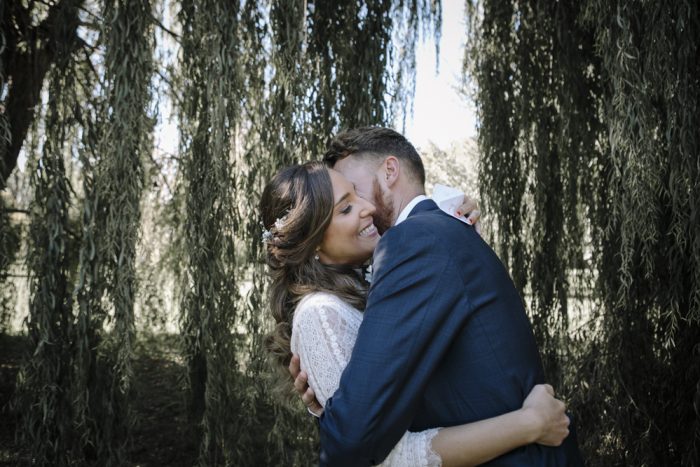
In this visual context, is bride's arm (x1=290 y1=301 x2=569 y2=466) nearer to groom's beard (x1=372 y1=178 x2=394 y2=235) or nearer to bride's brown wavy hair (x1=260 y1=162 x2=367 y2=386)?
bride's brown wavy hair (x1=260 y1=162 x2=367 y2=386)

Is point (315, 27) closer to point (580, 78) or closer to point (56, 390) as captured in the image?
point (580, 78)

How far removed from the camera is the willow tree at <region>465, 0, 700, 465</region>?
8.35 ft

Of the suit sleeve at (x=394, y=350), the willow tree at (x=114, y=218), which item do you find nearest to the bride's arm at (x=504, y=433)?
the suit sleeve at (x=394, y=350)

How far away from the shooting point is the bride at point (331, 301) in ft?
4.51

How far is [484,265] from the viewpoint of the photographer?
1.46 meters

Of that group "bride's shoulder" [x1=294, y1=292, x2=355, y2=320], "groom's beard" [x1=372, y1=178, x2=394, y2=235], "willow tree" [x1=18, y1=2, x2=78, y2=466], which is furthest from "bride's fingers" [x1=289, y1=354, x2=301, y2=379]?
"willow tree" [x1=18, y1=2, x2=78, y2=466]

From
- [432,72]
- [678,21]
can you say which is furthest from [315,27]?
[678,21]

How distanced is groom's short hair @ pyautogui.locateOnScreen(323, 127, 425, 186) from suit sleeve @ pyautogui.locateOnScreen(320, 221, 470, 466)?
795 millimetres

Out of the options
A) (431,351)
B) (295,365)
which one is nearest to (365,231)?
(295,365)

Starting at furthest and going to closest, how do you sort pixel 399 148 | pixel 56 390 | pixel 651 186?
1. pixel 56 390
2. pixel 651 186
3. pixel 399 148

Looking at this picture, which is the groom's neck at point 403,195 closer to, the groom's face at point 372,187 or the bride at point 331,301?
the groom's face at point 372,187

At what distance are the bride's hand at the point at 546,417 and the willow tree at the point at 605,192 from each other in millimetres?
1256

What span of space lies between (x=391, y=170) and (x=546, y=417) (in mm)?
1012

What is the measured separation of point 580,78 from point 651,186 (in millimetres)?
1351
